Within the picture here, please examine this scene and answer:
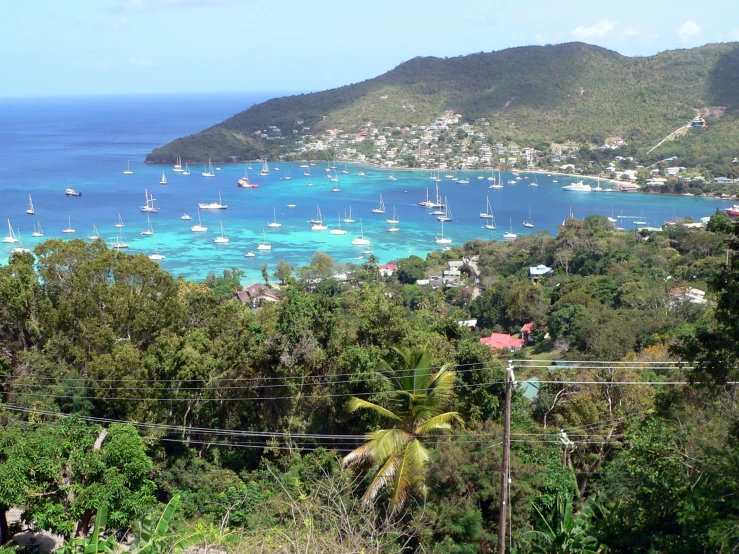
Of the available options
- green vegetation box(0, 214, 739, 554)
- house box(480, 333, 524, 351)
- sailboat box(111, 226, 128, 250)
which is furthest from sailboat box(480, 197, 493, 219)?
green vegetation box(0, 214, 739, 554)

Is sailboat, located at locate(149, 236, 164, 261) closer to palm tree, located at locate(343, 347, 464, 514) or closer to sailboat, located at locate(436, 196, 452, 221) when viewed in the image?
sailboat, located at locate(436, 196, 452, 221)

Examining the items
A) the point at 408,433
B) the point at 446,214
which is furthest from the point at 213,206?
the point at 408,433

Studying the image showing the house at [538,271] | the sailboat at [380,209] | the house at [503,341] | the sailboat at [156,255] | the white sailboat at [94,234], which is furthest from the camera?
the sailboat at [380,209]

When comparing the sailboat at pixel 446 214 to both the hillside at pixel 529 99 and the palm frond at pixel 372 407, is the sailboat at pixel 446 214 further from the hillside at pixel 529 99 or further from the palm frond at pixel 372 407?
the palm frond at pixel 372 407

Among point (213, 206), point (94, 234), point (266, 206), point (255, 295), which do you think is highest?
point (213, 206)

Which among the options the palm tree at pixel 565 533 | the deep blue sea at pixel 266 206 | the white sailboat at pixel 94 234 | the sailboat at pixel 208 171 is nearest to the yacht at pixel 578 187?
the deep blue sea at pixel 266 206

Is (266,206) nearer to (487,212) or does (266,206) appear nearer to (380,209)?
(380,209)
